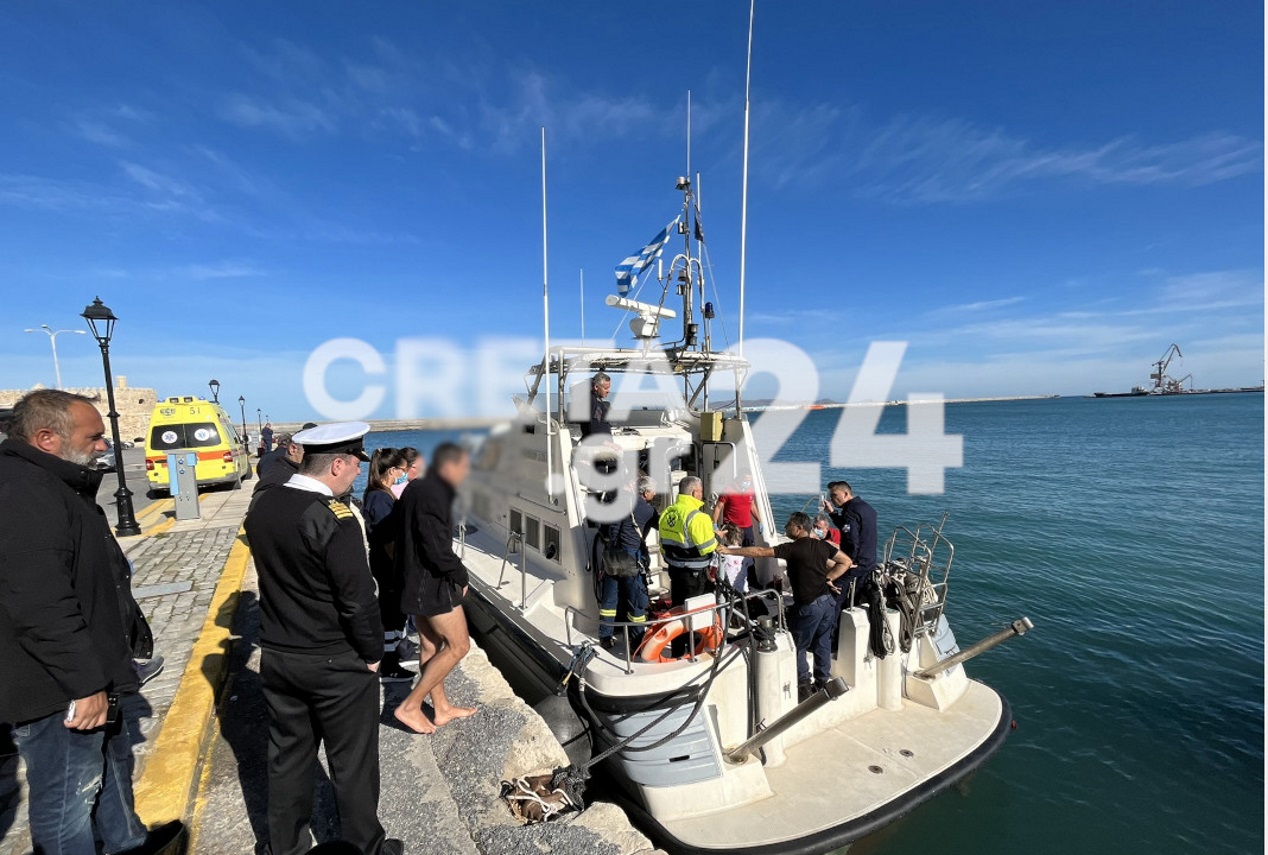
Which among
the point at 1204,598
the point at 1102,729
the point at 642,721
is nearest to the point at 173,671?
the point at 642,721

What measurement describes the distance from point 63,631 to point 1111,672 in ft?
39.9

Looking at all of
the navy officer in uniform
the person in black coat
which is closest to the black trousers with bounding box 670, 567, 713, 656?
the person in black coat

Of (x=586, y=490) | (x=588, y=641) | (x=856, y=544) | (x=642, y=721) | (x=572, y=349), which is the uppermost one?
(x=572, y=349)

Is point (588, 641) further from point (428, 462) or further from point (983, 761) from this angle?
point (983, 761)

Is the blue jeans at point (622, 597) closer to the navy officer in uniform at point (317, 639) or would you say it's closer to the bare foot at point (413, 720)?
the bare foot at point (413, 720)

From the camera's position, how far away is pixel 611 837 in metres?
3.12

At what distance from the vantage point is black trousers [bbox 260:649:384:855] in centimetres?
240

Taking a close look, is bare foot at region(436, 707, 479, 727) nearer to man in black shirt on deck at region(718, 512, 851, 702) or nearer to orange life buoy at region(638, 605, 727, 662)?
orange life buoy at region(638, 605, 727, 662)

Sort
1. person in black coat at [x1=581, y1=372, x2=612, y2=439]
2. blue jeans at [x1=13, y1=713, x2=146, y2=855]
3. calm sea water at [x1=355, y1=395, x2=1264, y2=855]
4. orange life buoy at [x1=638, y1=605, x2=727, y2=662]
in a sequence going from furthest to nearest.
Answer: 1. person in black coat at [x1=581, y1=372, x2=612, y2=439]
2. calm sea water at [x1=355, y1=395, x2=1264, y2=855]
3. orange life buoy at [x1=638, y1=605, x2=727, y2=662]
4. blue jeans at [x1=13, y1=713, x2=146, y2=855]

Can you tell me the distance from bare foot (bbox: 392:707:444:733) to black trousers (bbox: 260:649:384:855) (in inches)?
47.2

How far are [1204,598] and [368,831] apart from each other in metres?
16.7

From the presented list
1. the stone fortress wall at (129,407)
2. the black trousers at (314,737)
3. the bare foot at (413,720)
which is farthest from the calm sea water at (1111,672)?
the stone fortress wall at (129,407)

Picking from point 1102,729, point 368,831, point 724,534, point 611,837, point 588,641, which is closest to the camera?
point 368,831

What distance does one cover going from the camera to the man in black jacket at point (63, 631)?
1972mm
